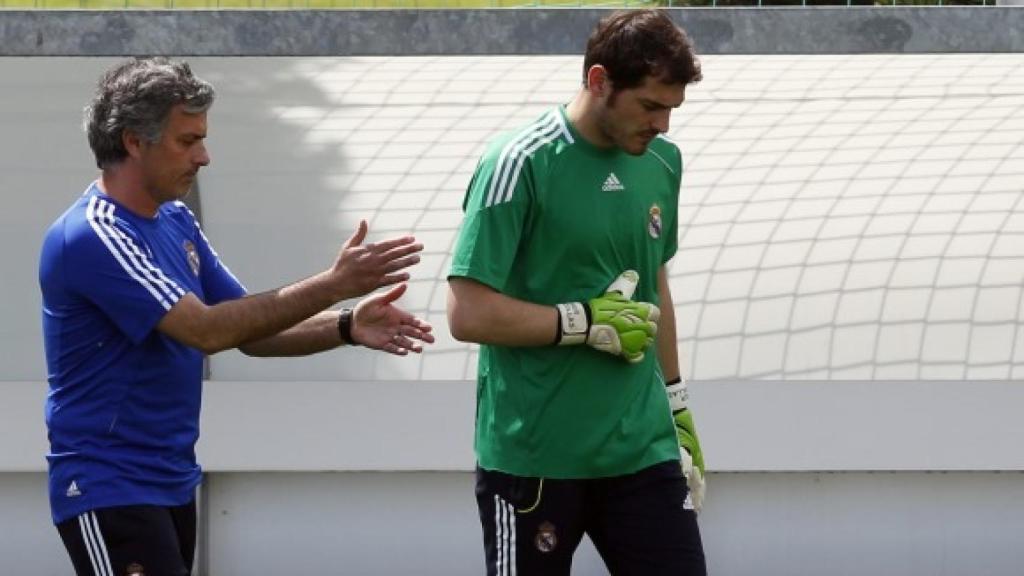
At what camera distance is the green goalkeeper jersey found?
399 centimetres

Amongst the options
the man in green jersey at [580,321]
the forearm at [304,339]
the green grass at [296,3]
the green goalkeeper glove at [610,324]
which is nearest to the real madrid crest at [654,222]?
the man in green jersey at [580,321]

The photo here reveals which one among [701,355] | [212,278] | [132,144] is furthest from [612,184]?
[701,355]

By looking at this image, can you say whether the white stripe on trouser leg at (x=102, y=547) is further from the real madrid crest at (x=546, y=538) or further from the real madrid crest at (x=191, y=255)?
the real madrid crest at (x=546, y=538)

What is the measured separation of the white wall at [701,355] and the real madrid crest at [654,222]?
229 cm

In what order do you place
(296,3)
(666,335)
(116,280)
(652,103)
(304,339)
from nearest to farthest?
(116,280) < (652,103) < (304,339) < (666,335) < (296,3)

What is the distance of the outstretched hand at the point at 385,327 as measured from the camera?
13.4ft

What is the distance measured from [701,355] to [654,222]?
2342mm

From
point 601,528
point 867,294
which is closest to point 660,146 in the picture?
point 601,528

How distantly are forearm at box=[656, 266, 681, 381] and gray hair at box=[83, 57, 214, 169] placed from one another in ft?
3.58

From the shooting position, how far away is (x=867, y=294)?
21.3 feet

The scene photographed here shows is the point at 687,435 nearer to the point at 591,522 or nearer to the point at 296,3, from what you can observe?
the point at 591,522

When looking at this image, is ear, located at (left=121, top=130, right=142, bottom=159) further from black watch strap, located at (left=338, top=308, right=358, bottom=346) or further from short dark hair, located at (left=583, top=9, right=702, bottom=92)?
short dark hair, located at (left=583, top=9, right=702, bottom=92)

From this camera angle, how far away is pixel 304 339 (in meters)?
4.22

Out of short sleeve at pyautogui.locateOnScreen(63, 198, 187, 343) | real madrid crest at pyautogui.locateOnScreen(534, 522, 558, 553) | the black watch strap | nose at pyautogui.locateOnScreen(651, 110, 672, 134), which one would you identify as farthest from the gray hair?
real madrid crest at pyautogui.locateOnScreen(534, 522, 558, 553)
